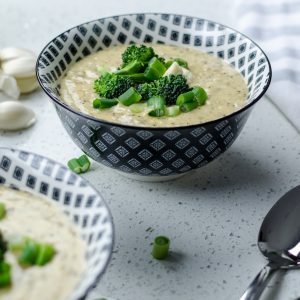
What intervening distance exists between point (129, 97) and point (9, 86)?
2.06 feet

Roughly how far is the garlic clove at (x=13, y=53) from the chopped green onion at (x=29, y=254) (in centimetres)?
126

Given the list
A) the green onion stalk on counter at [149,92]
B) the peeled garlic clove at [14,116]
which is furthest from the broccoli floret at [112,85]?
the peeled garlic clove at [14,116]

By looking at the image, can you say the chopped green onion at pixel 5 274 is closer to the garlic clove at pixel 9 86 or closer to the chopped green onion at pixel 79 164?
the chopped green onion at pixel 79 164

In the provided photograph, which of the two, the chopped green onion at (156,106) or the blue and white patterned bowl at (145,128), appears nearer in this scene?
the blue and white patterned bowl at (145,128)

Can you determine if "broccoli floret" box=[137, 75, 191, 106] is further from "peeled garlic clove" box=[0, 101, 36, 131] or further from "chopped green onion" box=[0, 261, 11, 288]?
→ "chopped green onion" box=[0, 261, 11, 288]

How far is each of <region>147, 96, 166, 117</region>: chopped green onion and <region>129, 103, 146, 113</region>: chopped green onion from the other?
2 cm

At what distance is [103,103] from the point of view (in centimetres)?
209

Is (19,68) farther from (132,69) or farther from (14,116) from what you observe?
(132,69)

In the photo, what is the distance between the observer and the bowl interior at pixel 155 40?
2275 millimetres

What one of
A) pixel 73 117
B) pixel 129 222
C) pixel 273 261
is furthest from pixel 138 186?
pixel 273 261

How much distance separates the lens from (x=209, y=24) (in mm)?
2492

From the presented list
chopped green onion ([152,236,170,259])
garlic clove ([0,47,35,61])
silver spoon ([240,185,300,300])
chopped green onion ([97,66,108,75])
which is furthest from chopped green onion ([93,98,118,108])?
garlic clove ([0,47,35,61])

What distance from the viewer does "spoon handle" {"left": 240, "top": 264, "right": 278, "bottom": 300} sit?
5.74 ft

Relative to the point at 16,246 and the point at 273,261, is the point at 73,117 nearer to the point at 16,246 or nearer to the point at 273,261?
the point at 16,246
